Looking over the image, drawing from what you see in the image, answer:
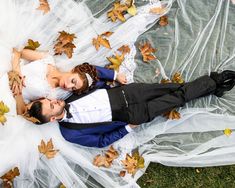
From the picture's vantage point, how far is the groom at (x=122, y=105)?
3.61 m

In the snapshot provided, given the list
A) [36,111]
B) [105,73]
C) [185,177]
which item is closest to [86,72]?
[105,73]

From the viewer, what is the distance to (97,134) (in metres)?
3.68

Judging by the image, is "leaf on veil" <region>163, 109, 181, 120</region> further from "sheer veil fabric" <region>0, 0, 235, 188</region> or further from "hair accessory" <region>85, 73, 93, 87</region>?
"hair accessory" <region>85, 73, 93, 87</region>

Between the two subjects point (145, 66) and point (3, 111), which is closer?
point (3, 111)

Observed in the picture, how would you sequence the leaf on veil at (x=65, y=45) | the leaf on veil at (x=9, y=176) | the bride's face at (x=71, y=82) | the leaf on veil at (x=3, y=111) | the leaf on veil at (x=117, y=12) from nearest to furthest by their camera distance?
the leaf on veil at (x=3, y=111) < the bride's face at (x=71, y=82) < the leaf on veil at (x=9, y=176) < the leaf on veil at (x=65, y=45) < the leaf on veil at (x=117, y=12)

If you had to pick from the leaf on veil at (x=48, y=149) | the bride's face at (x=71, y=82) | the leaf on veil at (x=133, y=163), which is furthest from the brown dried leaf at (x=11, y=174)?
the leaf on veil at (x=133, y=163)

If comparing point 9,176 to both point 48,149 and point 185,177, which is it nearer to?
point 48,149

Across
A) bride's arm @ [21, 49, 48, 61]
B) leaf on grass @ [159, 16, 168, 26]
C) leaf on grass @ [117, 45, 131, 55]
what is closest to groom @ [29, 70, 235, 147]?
leaf on grass @ [117, 45, 131, 55]

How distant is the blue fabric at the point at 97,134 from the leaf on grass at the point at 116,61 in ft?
1.60

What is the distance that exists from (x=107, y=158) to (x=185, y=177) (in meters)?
0.72

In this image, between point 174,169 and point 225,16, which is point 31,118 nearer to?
point 174,169

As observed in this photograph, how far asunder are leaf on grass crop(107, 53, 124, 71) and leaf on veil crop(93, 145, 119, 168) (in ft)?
2.27

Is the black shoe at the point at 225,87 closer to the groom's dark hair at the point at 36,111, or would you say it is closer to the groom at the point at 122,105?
the groom at the point at 122,105

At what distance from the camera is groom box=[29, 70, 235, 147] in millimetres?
3611
